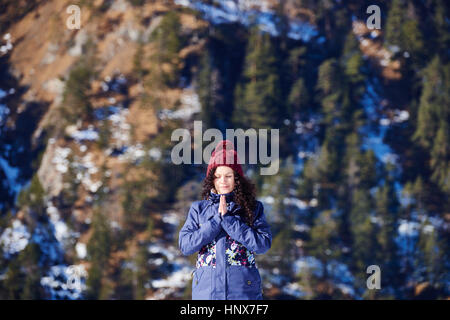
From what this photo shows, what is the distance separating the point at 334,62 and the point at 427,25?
932mm

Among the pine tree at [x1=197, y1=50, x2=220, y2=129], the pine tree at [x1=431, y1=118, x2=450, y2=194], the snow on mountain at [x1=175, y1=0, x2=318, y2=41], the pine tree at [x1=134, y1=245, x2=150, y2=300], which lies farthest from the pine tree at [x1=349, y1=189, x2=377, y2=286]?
the pine tree at [x1=134, y1=245, x2=150, y2=300]

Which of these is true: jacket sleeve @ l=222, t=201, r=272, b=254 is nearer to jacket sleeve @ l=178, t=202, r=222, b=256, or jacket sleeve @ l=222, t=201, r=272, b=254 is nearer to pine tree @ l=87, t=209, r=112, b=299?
jacket sleeve @ l=178, t=202, r=222, b=256

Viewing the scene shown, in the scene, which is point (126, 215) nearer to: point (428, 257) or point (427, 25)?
point (428, 257)

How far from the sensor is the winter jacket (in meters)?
1.73

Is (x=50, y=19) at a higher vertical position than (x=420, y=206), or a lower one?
higher

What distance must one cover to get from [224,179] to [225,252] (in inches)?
9.8

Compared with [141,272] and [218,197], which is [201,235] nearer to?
[218,197]

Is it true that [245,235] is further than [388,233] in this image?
No

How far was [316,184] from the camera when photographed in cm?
486

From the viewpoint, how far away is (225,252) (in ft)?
5.81

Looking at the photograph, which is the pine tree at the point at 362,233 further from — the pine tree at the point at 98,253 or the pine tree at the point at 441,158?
the pine tree at the point at 98,253

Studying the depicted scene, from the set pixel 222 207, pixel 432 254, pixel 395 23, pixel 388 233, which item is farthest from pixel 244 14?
pixel 222 207
